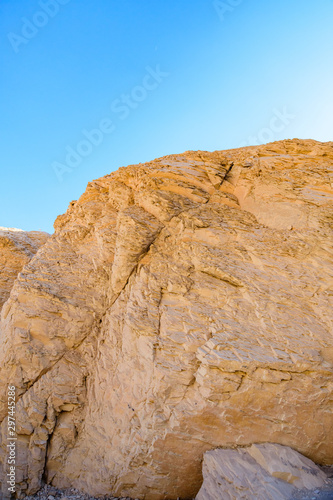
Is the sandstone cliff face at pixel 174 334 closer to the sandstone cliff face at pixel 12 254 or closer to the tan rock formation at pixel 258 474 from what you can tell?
the tan rock formation at pixel 258 474

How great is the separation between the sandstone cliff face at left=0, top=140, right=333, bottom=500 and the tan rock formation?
0.35 m

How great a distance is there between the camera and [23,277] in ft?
33.7

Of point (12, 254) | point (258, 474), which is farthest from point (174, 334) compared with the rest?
point (12, 254)

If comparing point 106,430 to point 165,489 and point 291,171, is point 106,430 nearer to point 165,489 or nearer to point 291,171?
point 165,489

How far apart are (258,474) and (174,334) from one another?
3820mm

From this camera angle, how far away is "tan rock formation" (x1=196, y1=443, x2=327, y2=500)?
6.02 metres

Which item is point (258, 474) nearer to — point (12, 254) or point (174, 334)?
point (174, 334)

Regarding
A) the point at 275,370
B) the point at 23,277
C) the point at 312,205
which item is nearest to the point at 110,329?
the point at 23,277

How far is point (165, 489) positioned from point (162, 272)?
6222mm

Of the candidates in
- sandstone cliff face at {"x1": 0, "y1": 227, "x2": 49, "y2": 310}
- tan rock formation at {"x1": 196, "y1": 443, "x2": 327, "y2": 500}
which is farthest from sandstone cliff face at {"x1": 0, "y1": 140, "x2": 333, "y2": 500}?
sandstone cliff face at {"x1": 0, "y1": 227, "x2": 49, "y2": 310}

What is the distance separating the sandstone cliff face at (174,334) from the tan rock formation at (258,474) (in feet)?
1.14

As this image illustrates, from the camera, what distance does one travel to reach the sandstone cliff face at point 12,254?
14.9 meters

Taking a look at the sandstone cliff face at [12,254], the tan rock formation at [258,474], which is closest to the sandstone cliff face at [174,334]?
the tan rock formation at [258,474]

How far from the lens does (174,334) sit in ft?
27.0
